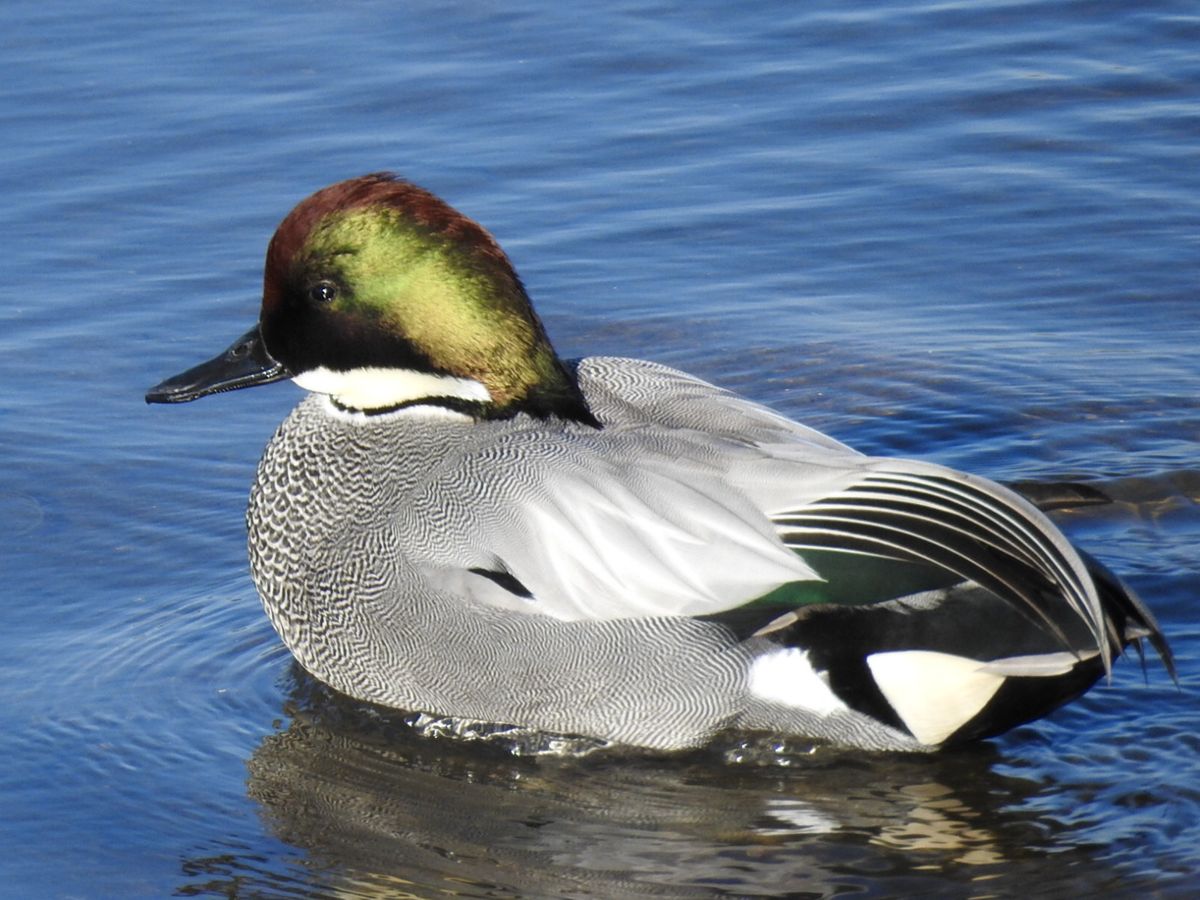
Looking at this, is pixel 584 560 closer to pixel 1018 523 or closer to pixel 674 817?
pixel 674 817

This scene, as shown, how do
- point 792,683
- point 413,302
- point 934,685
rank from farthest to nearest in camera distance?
1. point 413,302
2. point 792,683
3. point 934,685

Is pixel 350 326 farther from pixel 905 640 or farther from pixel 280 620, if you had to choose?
pixel 905 640

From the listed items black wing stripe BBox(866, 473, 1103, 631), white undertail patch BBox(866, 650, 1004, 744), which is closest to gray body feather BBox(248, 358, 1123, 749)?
black wing stripe BBox(866, 473, 1103, 631)

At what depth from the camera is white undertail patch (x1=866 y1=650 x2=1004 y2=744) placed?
433cm

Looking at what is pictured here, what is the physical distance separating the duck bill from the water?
1.99 ft

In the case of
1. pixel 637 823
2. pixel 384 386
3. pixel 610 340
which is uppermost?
pixel 384 386

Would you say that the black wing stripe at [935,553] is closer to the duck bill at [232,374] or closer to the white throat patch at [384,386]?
the white throat patch at [384,386]

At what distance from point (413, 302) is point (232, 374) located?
2.13 ft

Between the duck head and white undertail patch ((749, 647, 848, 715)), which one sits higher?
the duck head

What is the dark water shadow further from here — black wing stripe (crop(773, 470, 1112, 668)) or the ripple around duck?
black wing stripe (crop(773, 470, 1112, 668))

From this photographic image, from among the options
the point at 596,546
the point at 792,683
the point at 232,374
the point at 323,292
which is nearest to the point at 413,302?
the point at 323,292

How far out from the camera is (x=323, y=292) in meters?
4.86

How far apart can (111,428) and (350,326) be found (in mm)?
1789

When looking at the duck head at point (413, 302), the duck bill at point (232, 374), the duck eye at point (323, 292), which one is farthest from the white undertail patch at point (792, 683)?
the duck bill at point (232, 374)
